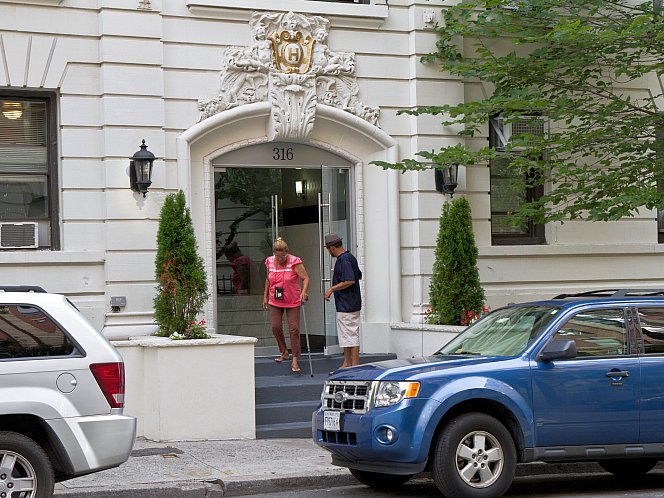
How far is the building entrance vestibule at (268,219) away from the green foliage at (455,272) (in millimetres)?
1622

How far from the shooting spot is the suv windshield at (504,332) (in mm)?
10102

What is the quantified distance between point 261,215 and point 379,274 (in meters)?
1.90

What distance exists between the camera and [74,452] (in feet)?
27.4

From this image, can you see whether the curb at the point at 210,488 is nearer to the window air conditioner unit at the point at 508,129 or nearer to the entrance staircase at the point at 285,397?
the entrance staircase at the point at 285,397

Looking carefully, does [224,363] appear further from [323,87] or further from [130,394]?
[323,87]

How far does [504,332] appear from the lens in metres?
10.5

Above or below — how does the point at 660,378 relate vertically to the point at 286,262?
below

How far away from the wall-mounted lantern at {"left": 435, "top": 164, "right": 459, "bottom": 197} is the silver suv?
8525mm

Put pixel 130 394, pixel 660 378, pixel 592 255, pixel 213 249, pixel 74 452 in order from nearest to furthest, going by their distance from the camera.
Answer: pixel 74 452 < pixel 660 378 < pixel 130 394 < pixel 213 249 < pixel 592 255

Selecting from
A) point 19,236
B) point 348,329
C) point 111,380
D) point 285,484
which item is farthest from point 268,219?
point 111,380

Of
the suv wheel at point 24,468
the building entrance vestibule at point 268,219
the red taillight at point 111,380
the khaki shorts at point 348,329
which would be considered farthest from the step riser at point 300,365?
the suv wheel at point 24,468

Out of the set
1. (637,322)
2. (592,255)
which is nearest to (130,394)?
(637,322)

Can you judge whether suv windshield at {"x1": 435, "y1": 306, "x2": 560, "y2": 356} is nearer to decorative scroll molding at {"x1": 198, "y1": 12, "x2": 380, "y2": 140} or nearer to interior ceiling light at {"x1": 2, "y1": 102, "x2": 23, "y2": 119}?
decorative scroll molding at {"x1": 198, "y1": 12, "x2": 380, "y2": 140}

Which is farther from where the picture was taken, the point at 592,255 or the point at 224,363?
the point at 592,255
